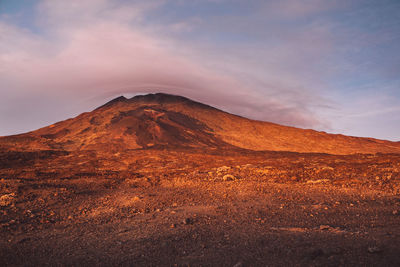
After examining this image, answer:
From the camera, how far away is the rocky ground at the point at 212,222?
14.4ft

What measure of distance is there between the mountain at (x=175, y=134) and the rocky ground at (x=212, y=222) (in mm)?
30202

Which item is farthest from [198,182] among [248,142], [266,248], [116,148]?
[248,142]

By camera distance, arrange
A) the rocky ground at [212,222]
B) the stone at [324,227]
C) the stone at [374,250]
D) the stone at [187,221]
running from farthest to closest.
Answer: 1. the stone at [187,221]
2. the stone at [324,227]
3. the rocky ground at [212,222]
4. the stone at [374,250]

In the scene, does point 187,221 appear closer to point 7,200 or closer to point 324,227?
point 324,227

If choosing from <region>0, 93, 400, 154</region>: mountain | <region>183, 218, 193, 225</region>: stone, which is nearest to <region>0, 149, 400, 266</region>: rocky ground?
<region>183, 218, 193, 225</region>: stone

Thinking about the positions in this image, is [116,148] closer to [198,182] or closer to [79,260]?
[198,182]

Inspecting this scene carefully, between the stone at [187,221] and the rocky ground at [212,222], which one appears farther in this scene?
the stone at [187,221]

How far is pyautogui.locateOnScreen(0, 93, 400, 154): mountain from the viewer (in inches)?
1620

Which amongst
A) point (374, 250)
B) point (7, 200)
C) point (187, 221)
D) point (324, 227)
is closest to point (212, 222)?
point (187, 221)

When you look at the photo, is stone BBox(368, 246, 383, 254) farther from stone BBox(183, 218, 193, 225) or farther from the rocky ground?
stone BBox(183, 218, 193, 225)

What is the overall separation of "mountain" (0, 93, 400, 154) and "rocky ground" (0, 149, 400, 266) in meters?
30.2

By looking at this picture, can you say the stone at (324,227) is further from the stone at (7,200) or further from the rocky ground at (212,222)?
the stone at (7,200)

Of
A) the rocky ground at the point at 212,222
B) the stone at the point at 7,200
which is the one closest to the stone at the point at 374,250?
the rocky ground at the point at 212,222

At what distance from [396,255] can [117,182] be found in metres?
11.7
